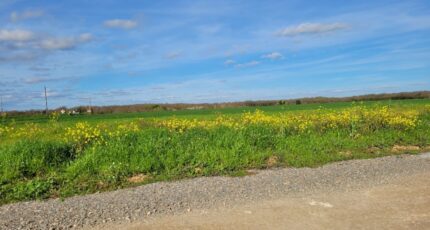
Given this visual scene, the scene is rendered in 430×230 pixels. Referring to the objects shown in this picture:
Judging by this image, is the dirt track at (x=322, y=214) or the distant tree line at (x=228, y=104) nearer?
the dirt track at (x=322, y=214)

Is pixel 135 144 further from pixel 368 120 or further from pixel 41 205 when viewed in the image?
pixel 368 120

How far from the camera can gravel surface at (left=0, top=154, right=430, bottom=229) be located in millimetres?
7422

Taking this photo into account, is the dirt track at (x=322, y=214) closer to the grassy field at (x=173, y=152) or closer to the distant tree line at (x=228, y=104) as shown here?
the grassy field at (x=173, y=152)

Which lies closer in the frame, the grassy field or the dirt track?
the dirt track

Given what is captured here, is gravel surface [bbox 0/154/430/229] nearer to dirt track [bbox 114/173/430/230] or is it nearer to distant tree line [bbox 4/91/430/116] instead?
dirt track [bbox 114/173/430/230]

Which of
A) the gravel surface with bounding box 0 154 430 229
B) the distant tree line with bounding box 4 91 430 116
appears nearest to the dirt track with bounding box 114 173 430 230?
the gravel surface with bounding box 0 154 430 229

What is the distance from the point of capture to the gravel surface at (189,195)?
742cm

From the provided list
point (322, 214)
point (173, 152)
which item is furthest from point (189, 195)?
point (173, 152)

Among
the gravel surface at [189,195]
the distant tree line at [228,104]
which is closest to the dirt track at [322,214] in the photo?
the gravel surface at [189,195]

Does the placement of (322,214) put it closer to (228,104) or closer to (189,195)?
(189,195)

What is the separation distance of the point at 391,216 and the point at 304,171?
4.19 m

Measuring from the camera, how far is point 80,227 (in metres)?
6.90

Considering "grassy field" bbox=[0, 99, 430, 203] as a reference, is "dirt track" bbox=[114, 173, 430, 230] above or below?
below

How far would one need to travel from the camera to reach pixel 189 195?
29.0 feet
